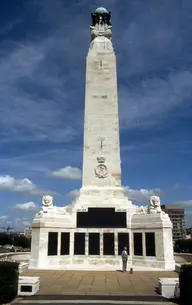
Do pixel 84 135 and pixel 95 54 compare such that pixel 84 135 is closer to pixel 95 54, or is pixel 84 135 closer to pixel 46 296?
pixel 95 54

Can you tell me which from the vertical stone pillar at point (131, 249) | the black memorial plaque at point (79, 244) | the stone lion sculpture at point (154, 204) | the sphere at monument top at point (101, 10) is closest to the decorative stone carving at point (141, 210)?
the stone lion sculpture at point (154, 204)

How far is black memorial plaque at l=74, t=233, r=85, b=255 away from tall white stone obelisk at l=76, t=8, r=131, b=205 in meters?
3.68

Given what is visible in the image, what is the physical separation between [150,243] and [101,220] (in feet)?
17.0

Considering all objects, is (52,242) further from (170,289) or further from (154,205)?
(170,289)

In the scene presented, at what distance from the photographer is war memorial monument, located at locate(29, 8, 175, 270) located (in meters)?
28.6

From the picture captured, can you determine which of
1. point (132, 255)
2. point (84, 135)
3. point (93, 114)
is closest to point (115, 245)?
point (132, 255)

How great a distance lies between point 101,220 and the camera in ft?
101

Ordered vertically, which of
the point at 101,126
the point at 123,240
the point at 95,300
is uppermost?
the point at 101,126

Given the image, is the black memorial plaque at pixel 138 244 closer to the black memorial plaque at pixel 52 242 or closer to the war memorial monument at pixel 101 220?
the war memorial monument at pixel 101 220

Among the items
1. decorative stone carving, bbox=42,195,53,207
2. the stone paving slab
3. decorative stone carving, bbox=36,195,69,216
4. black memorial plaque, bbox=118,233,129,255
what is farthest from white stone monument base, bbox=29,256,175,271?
the stone paving slab

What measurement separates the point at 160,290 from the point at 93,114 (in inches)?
919

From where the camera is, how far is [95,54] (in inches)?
1507

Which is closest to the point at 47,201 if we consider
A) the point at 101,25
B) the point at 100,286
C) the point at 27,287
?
the point at 100,286

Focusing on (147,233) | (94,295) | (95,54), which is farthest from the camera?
(95,54)
